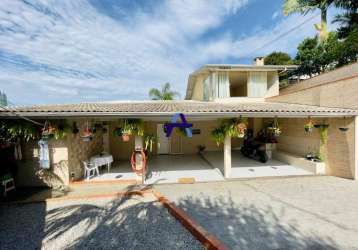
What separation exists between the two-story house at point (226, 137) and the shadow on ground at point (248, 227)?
2398 millimetres

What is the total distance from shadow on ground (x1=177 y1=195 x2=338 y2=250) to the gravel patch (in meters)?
0.65

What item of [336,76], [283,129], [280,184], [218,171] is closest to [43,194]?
[218,171]

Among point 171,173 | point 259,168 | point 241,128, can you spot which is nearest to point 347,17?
point 259,168

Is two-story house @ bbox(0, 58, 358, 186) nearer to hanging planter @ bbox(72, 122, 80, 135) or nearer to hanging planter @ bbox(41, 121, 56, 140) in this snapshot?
hanging planter @ bbox(72, 122, 80, 135)

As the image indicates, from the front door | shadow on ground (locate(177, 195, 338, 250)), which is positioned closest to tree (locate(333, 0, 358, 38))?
the front door

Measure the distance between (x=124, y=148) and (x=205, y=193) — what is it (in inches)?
299

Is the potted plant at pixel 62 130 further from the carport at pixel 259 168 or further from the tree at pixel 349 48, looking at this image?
the tree at pixel 349 48

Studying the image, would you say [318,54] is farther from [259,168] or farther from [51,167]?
[51,167]

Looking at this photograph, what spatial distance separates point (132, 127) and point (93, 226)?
326 centimetres

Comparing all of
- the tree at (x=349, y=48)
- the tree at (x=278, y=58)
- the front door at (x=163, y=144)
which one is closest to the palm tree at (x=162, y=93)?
the front door at (x=163, y=144)

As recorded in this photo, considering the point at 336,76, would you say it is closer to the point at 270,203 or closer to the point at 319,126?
the point at 319,126

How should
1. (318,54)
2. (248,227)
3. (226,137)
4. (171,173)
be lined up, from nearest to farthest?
(248,227), (226,137), (171,173), (318,54)

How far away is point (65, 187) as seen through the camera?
6562mm

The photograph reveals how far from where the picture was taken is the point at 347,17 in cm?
1606
